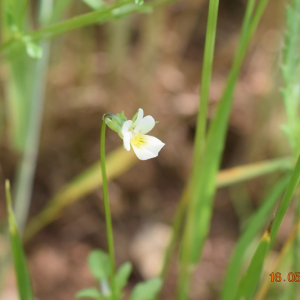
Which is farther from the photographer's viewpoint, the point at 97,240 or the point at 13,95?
the point at 97,240

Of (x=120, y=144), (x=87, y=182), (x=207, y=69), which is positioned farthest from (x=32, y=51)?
(x=120, y=144)

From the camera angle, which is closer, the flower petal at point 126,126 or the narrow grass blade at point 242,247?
the flower petal at point 126,126

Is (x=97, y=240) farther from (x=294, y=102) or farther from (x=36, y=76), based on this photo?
(x=294, y=102)

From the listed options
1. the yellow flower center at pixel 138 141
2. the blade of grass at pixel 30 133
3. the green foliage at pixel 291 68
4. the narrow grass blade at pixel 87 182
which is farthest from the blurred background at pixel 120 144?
the yellow flower center at pixel 138 141

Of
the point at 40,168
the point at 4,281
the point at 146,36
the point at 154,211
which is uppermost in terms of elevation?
the point at 146,36

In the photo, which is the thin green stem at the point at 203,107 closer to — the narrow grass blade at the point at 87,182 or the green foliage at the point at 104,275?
the green foliage at the point at 104,275

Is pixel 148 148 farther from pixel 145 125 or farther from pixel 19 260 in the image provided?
pixel 19 260

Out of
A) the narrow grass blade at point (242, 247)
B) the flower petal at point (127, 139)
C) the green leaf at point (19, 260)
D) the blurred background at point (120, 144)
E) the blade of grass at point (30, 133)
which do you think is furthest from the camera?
the blurred background at point (120, 144)

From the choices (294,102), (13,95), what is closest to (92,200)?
(13,95)

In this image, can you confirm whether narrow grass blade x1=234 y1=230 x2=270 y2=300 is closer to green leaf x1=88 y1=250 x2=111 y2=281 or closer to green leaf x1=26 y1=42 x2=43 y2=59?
green leaf x1=88 y1=250 x2=111 y2=281
